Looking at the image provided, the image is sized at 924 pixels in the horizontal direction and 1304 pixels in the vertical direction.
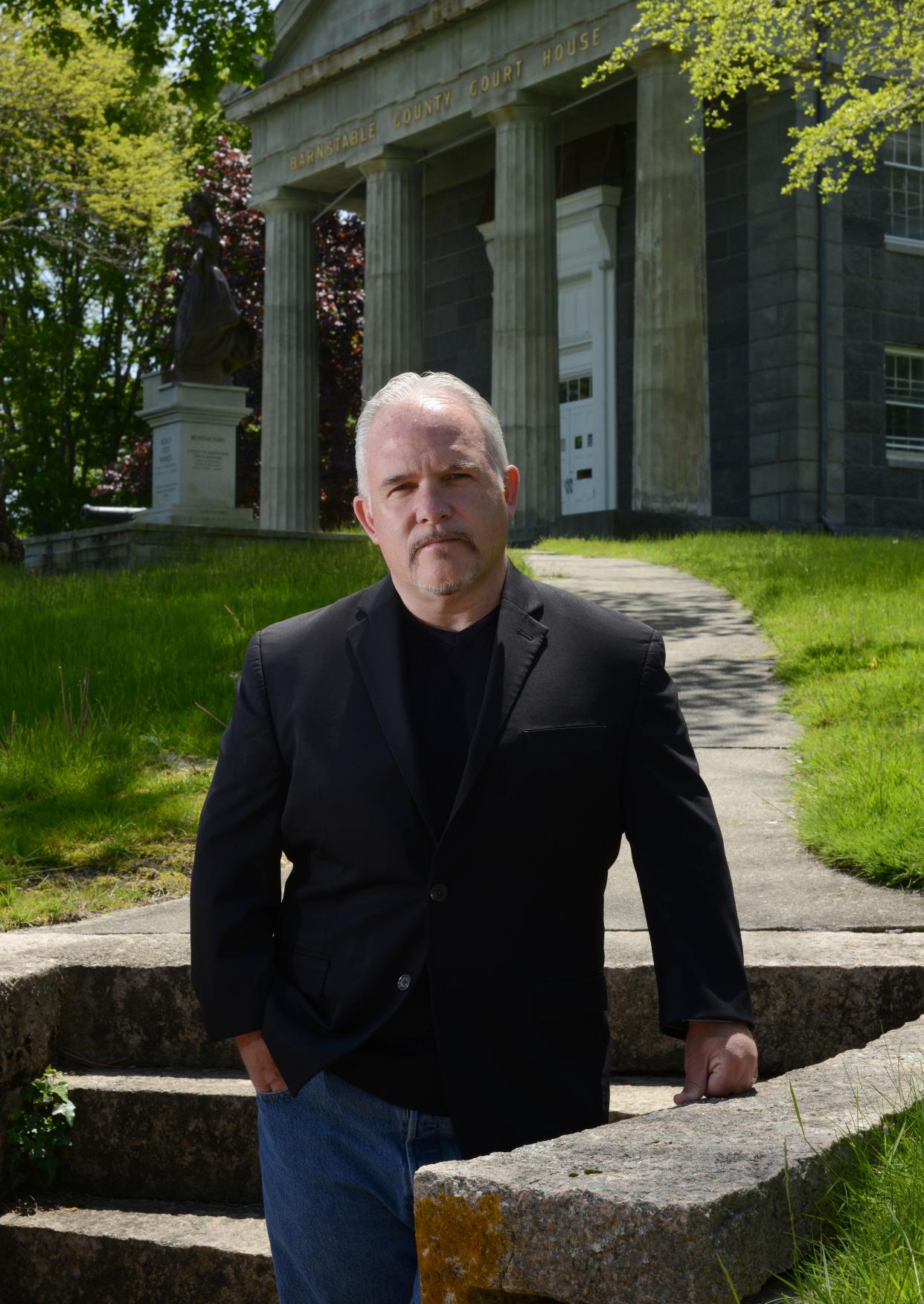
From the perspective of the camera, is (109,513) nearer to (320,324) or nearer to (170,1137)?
(320,324)

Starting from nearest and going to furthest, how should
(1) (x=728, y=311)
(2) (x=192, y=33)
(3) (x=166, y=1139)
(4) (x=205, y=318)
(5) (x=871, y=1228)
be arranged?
(5) (x=871, y=1228), (3) (x=166, y=1139), (2) (x=192, y=33), (4) (x=205, y=318), (1) (x=728, y=311)

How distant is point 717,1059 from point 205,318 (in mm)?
19382

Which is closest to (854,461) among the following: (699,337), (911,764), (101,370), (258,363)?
(699,337)

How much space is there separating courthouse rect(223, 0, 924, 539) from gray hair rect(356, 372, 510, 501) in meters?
18.5

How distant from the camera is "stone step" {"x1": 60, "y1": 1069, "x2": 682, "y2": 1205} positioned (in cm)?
404

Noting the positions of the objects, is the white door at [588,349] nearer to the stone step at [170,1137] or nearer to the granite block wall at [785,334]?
the granite block wall at [785,334]

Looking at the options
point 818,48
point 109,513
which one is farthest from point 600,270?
point 818,48

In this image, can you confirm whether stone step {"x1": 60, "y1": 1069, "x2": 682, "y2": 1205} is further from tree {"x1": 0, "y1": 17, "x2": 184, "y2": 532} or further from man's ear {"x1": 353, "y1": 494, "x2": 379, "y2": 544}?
tree {"x1": 0, "y1": 17, "x2": 184, "y2": 532}

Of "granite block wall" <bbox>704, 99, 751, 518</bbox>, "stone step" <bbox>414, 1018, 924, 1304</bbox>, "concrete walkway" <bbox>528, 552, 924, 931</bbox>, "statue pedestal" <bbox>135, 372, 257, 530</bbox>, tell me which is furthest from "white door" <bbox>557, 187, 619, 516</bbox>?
"stone step" <bbox>414, 1018, 924, 1304</bbox>

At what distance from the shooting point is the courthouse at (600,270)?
22234 mm

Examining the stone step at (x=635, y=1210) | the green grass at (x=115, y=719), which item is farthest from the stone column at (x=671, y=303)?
the stone step at (x=635, y=1210)

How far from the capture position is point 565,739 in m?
2.66

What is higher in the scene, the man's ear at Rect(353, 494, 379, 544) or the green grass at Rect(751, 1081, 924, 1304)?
the man's ear at Rect(353, 494, 379, 544)

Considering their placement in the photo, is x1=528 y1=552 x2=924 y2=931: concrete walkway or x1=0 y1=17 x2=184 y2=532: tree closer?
x1=528 y1=552 x2=924 y2=931: concrete walkway
